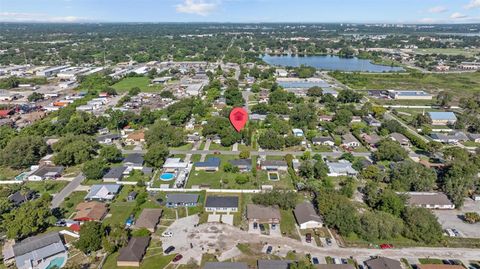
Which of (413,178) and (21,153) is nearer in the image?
(413,178)

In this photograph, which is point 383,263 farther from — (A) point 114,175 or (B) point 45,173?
(B) point 45,173

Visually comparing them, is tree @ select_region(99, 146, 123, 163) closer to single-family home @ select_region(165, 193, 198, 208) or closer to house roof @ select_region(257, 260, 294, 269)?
single-family home @ select_region(165, 193, 198, 208)

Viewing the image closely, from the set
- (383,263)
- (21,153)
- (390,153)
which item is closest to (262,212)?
(383,263)

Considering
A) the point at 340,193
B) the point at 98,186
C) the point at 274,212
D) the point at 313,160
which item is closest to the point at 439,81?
the point at 313,160

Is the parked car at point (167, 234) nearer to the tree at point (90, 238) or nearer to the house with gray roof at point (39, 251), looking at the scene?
the tree at point (90, 238)

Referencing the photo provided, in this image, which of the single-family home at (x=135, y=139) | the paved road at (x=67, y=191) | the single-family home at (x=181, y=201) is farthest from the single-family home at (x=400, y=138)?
the paved road at (x=67, y=191)

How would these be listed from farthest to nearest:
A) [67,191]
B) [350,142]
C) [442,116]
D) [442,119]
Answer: [442,116] < [442,119] < [350,142] < [67,191]

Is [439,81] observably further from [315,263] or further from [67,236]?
[67,236]
